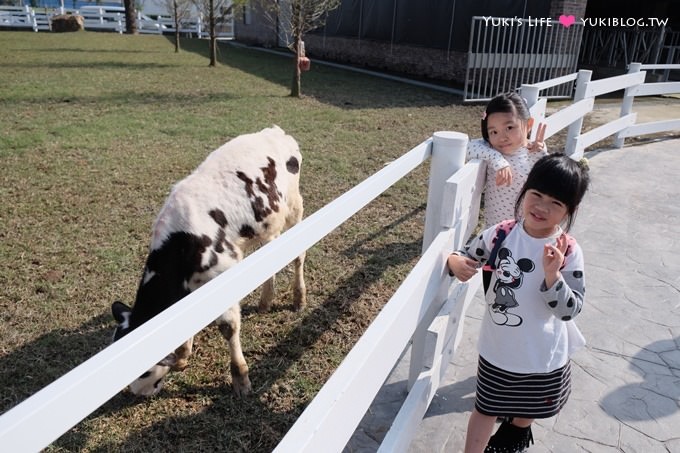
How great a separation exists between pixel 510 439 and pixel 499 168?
136 cm

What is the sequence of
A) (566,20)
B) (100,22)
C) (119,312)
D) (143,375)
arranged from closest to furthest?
1. (143,375)
2. (119,312)
3. (566,20)
4. (100,22)

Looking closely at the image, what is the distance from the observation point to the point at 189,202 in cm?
293

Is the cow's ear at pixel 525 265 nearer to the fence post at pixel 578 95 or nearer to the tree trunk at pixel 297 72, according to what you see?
the fence post at pixel 578 95

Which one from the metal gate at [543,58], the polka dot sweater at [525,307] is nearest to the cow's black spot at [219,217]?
the polka dot sweater at [525,307]

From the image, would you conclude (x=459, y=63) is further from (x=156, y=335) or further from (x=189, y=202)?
(x=156, y=335)

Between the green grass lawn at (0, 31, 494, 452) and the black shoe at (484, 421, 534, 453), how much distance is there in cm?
108

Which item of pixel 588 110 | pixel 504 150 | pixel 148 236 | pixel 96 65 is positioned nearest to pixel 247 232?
pixel 504 150

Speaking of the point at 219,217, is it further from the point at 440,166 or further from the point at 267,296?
the point at 440,166

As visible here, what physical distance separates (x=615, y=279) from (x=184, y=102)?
9.31 meters

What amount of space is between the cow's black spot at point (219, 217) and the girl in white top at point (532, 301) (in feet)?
4.70

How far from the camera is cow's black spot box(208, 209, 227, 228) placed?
3002 millimetres

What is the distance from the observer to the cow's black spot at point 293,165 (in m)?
3.74

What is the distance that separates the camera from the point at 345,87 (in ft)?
46.3

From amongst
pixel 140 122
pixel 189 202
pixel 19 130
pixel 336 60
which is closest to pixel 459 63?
pixel 336 60
